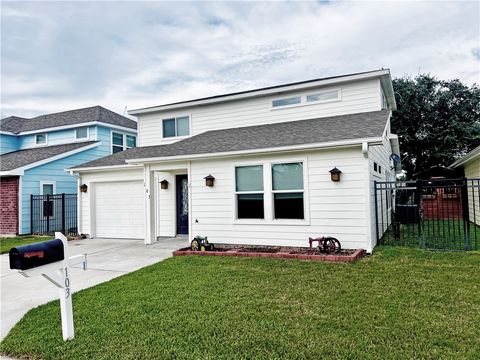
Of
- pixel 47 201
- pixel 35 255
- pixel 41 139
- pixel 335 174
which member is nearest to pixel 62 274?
pixel 35 255

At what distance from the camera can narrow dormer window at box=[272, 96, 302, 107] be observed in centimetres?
1078

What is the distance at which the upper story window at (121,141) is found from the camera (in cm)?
1775

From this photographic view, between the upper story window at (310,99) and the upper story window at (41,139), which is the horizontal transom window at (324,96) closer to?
the upper story window at (310,99)

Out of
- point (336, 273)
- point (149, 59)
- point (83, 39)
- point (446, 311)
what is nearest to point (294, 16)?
point (149, 59)

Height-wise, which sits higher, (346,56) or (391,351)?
(346,56)

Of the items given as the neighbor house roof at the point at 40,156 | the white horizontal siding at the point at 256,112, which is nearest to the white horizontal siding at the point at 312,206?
the white horizontal siding at the point at 256,112

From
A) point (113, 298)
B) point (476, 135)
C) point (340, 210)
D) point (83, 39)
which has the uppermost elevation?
point (83, 39)

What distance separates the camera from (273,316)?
388cm

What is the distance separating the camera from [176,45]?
1223cm

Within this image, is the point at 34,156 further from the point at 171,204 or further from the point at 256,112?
the point at 256,112

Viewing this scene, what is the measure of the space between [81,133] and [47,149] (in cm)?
188

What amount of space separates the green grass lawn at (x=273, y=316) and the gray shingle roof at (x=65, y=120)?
13755 millimetres

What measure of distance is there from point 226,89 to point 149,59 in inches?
239

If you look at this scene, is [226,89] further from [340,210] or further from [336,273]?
[336,273]
